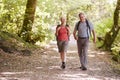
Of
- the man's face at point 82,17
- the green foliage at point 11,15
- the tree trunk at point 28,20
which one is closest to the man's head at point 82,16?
the man's face at point 82,17

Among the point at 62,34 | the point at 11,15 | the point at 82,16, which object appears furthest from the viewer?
the point at 11,15

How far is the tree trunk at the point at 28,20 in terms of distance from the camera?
65.8 ft

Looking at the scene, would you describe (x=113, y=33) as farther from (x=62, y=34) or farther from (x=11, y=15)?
(x=62, y=34)

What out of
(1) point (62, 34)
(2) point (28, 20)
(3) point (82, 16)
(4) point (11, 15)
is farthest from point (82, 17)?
(4) point (11, 15)

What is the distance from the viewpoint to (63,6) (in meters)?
35.9

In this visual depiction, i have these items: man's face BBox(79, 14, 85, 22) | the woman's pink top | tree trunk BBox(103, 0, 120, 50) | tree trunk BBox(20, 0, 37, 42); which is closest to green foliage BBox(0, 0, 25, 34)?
tree trunk BBox(20, 0, 37, 42)

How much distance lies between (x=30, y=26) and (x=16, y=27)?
1.82 metres

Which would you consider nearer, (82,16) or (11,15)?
(82,16)

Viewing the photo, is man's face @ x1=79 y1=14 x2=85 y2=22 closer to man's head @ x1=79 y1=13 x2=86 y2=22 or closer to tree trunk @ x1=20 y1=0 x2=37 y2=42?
man's head @ x1=79 y1=13 x2=86 y2=22

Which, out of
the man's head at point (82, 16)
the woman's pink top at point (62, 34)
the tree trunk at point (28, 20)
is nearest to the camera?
the man's head at point (82, 16)

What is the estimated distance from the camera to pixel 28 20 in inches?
792

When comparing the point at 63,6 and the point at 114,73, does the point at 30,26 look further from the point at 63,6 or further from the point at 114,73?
the point at 63,6

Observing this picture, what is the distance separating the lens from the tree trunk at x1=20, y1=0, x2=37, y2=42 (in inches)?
790

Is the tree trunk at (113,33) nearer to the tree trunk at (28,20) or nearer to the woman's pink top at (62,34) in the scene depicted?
the tree trunk at (28,20)
